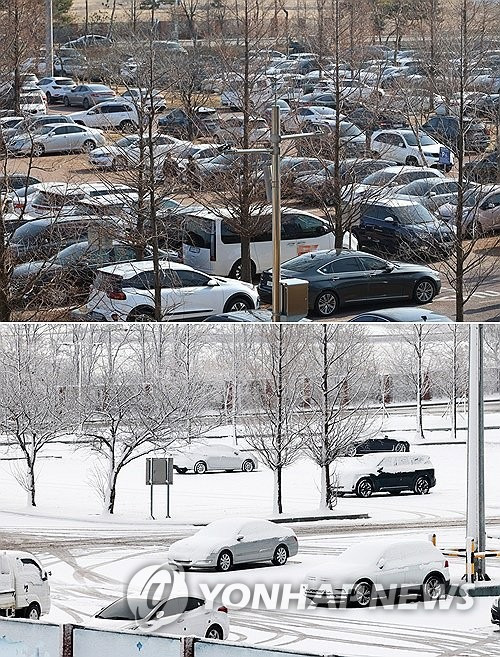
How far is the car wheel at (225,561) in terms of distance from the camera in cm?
435

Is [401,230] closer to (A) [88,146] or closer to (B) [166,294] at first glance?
(B) [166,294]

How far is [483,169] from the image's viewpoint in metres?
4.07

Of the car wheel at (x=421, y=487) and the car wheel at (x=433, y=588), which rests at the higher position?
the car wheel at (x=421, y=487)

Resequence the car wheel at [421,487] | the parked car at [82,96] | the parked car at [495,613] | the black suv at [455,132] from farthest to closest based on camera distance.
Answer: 1. the car wheel at [421,487]
2. the parked car at [495,613]
3. the black suv at [455,132]
4. the parked car at [82,96]

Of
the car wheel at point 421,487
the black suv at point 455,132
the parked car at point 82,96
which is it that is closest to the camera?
the parked car at point 82,96

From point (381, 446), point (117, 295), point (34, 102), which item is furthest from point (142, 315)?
point (381, 446)

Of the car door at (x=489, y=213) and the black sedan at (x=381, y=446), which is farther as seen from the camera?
the black sedan at (x=381, y=446)

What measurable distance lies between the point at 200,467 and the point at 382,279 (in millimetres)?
1042

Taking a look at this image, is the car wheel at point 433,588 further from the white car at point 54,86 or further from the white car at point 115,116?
the white car at point 54,86

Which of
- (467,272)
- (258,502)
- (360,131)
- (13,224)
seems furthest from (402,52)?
(258,502)

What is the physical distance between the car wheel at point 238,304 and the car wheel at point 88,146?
705 mm

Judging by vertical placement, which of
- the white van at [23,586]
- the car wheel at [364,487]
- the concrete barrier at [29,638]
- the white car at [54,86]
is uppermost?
the white car at [54,86]

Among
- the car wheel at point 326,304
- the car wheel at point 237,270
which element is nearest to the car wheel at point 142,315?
the car wheel at point 237,270

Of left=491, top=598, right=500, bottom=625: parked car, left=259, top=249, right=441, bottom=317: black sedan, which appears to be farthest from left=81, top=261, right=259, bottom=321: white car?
left=491, top=598, right=500, bottom=625: parked car
